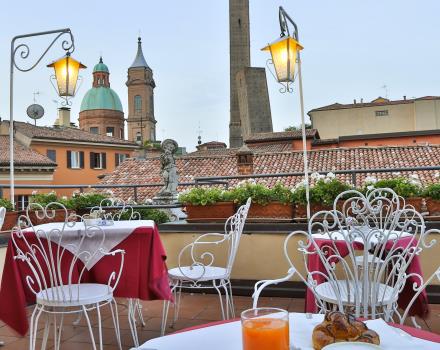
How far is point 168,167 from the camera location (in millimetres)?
4477

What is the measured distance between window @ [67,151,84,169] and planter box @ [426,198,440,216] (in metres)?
26.9

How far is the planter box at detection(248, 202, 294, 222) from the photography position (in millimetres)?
3574

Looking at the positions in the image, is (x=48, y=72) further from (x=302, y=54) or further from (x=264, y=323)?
(x=264, y=323)

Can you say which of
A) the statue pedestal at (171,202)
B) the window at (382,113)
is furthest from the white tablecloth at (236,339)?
the window at (382,113)

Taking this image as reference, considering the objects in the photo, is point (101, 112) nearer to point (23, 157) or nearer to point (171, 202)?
point (23, 157)

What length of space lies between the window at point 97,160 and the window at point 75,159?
0.85 meters

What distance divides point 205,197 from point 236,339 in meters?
→ 2.83

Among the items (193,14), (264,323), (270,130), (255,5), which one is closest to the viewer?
(264,323)

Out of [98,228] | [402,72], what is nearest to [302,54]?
[98,228]

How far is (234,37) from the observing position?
88.9ft

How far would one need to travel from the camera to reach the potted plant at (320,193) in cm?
337

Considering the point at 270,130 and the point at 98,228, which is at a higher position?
the point at 270,130

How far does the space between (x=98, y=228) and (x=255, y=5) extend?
1146 inches

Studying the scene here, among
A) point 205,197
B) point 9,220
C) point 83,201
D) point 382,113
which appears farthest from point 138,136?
point 205,197
